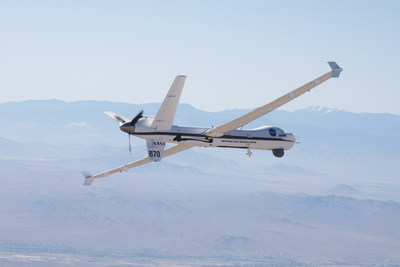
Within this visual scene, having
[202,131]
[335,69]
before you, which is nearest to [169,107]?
[202,131]

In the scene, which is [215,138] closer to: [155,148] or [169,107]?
[155,148]

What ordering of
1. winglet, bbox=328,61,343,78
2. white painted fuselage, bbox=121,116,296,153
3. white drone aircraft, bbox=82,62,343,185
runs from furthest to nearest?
white painted fuselage, bbox=121,116,296,153, white drone aircraft, bbox=82,62,343,185, winglet, bbox=328,61,343,78

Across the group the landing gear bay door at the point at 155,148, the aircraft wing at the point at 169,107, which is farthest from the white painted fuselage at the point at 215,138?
the aircraft wing at the point at 169,107

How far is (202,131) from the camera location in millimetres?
61344

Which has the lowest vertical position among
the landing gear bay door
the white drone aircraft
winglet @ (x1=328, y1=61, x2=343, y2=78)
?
the landing gear bay door

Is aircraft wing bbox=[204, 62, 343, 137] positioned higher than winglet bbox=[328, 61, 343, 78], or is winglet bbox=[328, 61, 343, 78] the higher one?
winglet bbox=[328, 61, 343, 78]

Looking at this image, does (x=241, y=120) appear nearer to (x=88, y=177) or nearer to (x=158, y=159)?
(x=158, y=159)

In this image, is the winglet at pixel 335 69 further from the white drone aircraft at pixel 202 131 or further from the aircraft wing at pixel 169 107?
the aircraft wing at pixel 169 107

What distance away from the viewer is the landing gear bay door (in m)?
60.1

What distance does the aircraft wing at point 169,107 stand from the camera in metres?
52.3

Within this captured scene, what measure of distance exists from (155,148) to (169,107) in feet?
20.6

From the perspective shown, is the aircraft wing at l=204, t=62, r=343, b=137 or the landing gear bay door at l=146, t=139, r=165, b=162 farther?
the landing gear bay door at l=146, t=139, r=165, b=162

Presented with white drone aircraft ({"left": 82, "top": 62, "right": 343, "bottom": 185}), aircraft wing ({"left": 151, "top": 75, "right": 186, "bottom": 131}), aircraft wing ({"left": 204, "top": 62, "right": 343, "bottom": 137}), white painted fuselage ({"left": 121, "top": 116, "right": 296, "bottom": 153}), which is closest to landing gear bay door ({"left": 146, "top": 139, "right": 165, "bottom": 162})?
white drone aircraft ({"left": 82, "top": 62, "right": 343, "bottom": 185})

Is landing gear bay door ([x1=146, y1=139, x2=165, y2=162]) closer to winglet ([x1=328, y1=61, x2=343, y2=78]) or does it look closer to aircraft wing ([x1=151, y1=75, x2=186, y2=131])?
aircraft wing ([x1=151, y1=75, x2=186, y2=131])
